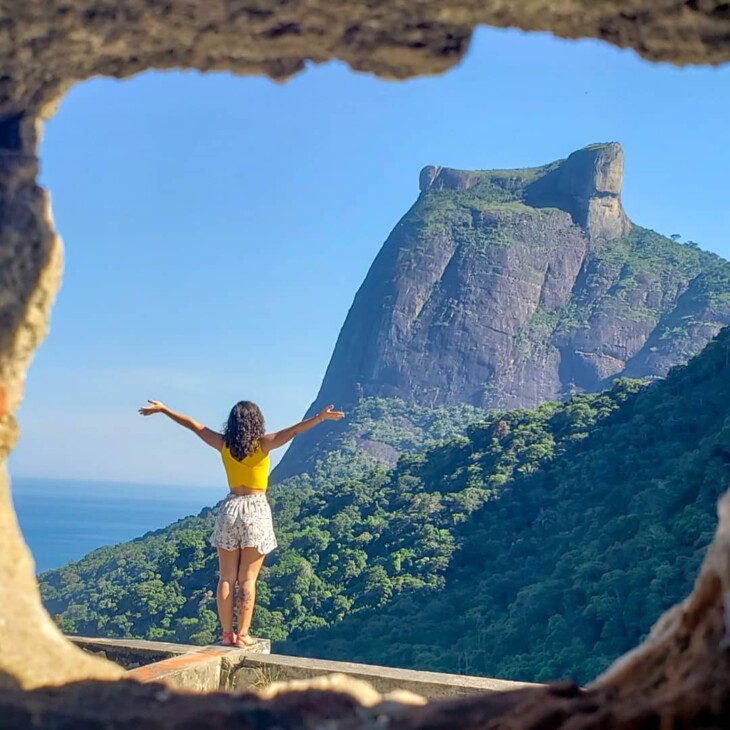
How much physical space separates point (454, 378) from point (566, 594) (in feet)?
205

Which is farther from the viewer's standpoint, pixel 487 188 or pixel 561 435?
pixel 487 188

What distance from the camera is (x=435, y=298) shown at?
90625mm

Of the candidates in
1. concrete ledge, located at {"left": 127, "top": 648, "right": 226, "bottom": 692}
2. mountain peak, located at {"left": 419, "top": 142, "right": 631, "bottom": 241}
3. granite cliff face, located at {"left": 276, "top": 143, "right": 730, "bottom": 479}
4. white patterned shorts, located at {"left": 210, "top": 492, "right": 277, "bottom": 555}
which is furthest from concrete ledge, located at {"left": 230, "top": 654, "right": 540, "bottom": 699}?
mountain peak, located at {"left": 419, "top": 142, "right": 631, "bottom": 241}

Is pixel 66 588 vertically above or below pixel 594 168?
below

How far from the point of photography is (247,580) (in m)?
5.98

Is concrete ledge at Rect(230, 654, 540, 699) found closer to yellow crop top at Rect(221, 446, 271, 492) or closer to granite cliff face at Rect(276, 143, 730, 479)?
yellow crop top at Rect(221, 446, 271, 492)

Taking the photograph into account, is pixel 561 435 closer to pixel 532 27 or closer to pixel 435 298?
pixel 532 27

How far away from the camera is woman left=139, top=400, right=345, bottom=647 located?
18.9ft

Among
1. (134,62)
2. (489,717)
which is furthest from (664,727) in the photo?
(134,62)

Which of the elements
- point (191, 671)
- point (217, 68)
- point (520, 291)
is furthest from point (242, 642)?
point (520, 291)

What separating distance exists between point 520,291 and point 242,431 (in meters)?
83.0

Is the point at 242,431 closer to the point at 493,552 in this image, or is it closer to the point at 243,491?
the point at 243,491

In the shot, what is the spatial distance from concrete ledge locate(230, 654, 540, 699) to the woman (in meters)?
0.39

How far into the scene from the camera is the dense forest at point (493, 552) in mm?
23562
